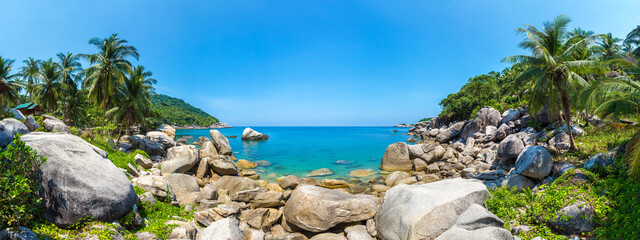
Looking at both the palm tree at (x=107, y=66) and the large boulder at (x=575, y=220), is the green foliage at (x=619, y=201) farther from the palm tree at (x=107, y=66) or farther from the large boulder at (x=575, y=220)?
the palm tree at (x=107, y=66)

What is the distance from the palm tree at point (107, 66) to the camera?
73.2 feet

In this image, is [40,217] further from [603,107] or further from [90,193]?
[603,107]

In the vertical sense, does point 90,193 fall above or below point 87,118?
below

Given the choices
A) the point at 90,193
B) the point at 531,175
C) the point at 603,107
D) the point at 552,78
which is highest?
the point at 552,78

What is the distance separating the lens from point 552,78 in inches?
571

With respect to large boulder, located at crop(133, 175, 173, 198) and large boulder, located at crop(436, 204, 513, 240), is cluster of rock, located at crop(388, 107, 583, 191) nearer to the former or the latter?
large boulder, located at crop(436, 204, 513, 240)

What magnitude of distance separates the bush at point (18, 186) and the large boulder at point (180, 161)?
1135cm

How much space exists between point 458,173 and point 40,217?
2241 centimetres

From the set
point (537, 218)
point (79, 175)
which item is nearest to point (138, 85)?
point (79, 175)

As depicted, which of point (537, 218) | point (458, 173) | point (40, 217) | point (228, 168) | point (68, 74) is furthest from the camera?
point (68, 74)

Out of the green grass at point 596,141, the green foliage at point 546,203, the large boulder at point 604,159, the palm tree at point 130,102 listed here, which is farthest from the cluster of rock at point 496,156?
the palm tree at point 130,102

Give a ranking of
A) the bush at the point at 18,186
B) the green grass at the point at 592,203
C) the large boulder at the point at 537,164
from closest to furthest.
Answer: the bush at the point at 18,186, the green grass at the point at 592,203, the large boulder at the point at 537,164

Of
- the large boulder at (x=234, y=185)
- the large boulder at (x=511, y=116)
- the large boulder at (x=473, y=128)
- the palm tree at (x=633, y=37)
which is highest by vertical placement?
the palm tree at (x=633, y=37)

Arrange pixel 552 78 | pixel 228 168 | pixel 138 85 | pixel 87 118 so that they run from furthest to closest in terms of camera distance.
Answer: pixel 87 118 → pixel 138 85 → pixel 228 168 → pixel 552 78
